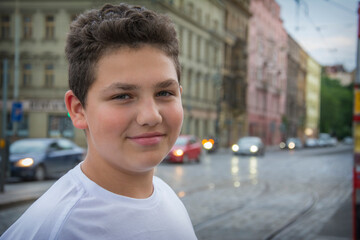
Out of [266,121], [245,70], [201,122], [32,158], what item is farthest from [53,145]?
[266,121]

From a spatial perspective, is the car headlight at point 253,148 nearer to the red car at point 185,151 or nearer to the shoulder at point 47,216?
the red car at point 185,151

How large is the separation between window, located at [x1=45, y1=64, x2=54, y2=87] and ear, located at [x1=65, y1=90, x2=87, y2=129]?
30.1 m

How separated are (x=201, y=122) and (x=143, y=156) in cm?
3745

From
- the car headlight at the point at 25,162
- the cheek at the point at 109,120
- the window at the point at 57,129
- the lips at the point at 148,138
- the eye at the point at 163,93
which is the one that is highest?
the eye at the point at 163,93

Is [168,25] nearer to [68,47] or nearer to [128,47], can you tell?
[128,47]

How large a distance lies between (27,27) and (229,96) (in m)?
24.0

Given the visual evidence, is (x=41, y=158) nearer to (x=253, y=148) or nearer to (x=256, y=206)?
(x=256, y=206)

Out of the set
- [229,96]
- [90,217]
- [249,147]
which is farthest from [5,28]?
[90,217]

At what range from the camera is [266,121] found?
56.4 meters

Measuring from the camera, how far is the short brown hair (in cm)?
129

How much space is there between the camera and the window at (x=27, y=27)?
30.5m

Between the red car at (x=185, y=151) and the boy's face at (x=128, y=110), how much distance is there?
1972 centimetres

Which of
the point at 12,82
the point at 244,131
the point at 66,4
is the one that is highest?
the point at 66,4

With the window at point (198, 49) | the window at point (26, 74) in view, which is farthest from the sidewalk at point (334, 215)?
the window at point (26, 74)
